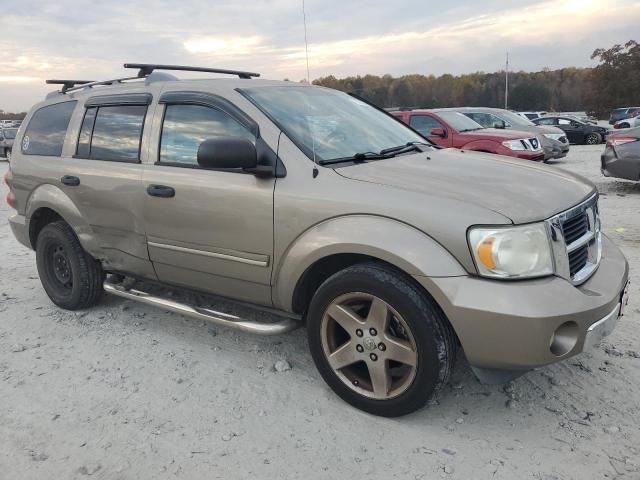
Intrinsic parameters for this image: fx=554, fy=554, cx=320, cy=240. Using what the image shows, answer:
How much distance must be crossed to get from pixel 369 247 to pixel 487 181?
2.48ft

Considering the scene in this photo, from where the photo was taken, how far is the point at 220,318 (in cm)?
350

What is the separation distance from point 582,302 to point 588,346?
0.78 ft

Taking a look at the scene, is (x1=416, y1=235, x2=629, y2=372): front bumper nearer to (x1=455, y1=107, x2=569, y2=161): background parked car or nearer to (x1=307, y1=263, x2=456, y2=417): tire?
(x1=307, y1=263, x2=456, y2=417): tire

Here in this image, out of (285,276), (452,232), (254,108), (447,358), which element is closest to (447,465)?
(447,358)

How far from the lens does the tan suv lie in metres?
2.57

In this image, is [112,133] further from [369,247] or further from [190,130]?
[369,247]

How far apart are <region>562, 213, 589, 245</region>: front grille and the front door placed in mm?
1559

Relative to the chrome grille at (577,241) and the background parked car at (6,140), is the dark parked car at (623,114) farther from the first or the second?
the chrome grille at (577,241)

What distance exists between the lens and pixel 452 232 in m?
2.60

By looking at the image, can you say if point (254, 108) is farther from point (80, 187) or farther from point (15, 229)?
point (15, 229)

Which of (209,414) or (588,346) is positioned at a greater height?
(588,346)

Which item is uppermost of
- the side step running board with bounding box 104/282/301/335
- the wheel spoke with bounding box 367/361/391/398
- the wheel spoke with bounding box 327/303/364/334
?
the wheel spoke with bounding box 327/303/364/334

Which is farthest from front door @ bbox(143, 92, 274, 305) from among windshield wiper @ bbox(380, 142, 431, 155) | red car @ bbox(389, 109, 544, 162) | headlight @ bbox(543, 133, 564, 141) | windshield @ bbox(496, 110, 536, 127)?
headlight @ bbox(543, 133, 564, 141)

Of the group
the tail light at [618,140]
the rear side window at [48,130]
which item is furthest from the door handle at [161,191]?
the tail light at [618,140]
